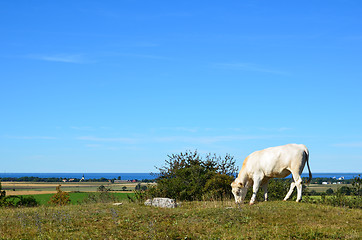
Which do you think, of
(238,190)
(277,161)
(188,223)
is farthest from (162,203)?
(277,161)

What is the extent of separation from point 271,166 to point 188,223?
6.75 meters

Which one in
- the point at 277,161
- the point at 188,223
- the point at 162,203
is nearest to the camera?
the point at 188,223

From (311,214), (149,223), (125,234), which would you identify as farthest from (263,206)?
(125,234)

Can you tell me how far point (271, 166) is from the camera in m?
20.1

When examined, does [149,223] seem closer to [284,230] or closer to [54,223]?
[54,223]

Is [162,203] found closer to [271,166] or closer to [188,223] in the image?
[188,223]

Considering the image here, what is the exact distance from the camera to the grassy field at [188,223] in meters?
13.8

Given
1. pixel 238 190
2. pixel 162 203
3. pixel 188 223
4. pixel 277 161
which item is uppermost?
pixel 277 161

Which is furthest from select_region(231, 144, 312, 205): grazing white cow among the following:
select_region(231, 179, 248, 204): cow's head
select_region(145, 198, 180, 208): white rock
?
select_region(145, 198, 180, 208): white rock

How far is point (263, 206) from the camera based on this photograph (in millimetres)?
18344

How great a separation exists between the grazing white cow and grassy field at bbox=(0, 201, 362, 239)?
214 cm

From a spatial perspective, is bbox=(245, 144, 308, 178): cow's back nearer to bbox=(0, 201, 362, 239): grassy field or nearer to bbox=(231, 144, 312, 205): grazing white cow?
bbox=(231, 144, 312, 205): grazing white cow

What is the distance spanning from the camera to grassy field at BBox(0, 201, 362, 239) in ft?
45.2

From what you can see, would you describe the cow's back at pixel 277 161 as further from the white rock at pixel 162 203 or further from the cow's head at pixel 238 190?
the white rock at pixel 162 203
